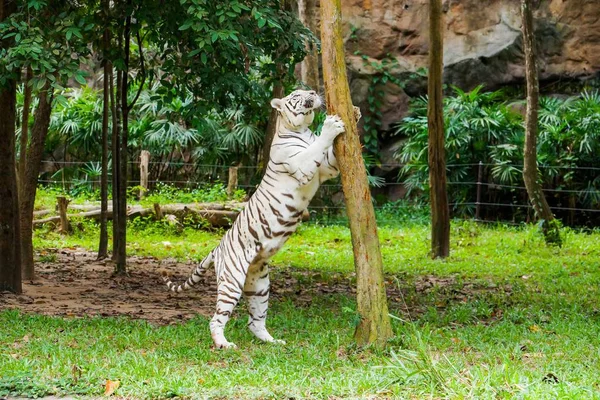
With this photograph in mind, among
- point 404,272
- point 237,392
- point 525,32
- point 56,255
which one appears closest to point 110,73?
point 56,255

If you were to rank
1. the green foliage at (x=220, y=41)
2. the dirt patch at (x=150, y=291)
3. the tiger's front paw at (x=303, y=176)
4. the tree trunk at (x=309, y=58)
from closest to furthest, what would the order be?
the tiger's front paw at (x=303, y=176) < the green foliage at (x=220, y=41) < the dirt patch at (x=150, y=291) < the tree trunk at (x=309, y=58)

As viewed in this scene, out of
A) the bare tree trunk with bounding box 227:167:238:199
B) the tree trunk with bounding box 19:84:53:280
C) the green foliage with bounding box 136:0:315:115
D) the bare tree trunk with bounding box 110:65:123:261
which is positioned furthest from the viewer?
the bare tree trunk with bounding box 227:167:238:199

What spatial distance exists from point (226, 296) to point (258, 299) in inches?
14.5

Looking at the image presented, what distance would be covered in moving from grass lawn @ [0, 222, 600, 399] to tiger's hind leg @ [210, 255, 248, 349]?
0.58 feet

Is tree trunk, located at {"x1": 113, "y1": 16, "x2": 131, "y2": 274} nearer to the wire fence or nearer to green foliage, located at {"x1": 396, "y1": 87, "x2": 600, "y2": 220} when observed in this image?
the wire fence

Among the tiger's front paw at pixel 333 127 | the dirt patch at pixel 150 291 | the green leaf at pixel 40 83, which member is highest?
the green leaf at pixel 40 83

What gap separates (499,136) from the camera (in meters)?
17.2

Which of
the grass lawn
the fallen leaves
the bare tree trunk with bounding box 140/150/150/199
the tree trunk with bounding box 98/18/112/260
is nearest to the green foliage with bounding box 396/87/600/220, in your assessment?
the grass lawn

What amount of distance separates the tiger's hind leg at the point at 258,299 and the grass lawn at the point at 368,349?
13 centimetres

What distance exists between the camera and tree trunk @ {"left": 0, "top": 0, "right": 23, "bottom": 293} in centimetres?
874

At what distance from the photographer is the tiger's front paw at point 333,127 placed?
6180 mm

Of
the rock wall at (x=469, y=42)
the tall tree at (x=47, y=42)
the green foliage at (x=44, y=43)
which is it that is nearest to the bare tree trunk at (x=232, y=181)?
the rock wall at (x=469, y=42)

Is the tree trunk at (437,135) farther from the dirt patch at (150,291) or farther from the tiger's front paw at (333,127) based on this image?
the tiger's front paw at (333,127)

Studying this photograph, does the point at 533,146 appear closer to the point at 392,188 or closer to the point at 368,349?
the point at 392,188
